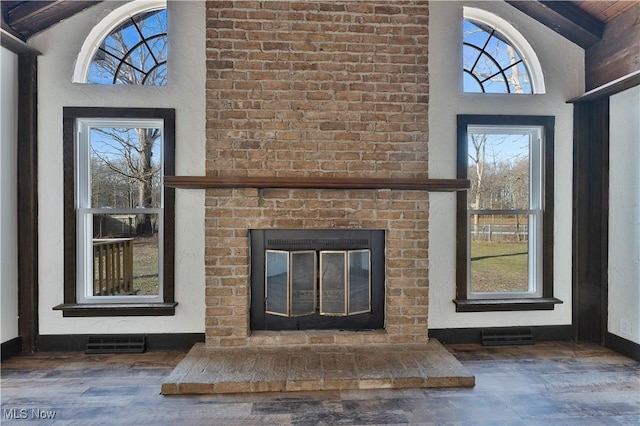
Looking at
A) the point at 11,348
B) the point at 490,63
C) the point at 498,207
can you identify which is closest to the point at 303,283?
the point at 498,207

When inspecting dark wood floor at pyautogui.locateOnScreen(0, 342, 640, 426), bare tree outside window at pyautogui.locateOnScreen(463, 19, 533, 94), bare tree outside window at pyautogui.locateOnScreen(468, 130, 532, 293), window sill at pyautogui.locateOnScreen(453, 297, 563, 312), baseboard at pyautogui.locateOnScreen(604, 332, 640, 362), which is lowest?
dark wood floor at pyautogui.locateOnScreen(0, 342, 640, 426)

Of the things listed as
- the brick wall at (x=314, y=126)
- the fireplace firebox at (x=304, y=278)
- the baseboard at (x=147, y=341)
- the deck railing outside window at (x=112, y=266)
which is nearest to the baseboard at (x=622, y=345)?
the brick wall at (x=314, y=126)

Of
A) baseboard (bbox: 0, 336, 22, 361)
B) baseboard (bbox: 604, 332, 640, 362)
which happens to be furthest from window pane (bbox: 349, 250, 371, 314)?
baseboard (bbox: 0, 336, 22, 361)

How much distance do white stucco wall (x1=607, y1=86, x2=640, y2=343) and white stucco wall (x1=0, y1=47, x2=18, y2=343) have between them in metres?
5.05

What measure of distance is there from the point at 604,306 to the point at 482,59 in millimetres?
2477

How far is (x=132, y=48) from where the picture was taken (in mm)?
2809

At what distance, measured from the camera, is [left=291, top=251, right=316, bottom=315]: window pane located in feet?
8.83

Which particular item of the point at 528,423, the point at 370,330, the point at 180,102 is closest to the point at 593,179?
the point at 528,423

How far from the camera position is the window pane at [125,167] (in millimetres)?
2771

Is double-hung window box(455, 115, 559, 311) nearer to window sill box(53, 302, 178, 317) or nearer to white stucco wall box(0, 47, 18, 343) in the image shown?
window sill box(53, 302, 178, 317)

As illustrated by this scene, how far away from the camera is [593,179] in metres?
A: 2.88

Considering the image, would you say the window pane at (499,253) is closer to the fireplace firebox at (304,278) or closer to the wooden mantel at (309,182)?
the wooden mantel at (309,182)

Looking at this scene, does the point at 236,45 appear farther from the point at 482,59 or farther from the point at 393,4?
the point at 482,59

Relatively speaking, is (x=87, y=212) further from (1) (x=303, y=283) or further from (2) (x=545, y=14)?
(2) (x=545, y=14)
